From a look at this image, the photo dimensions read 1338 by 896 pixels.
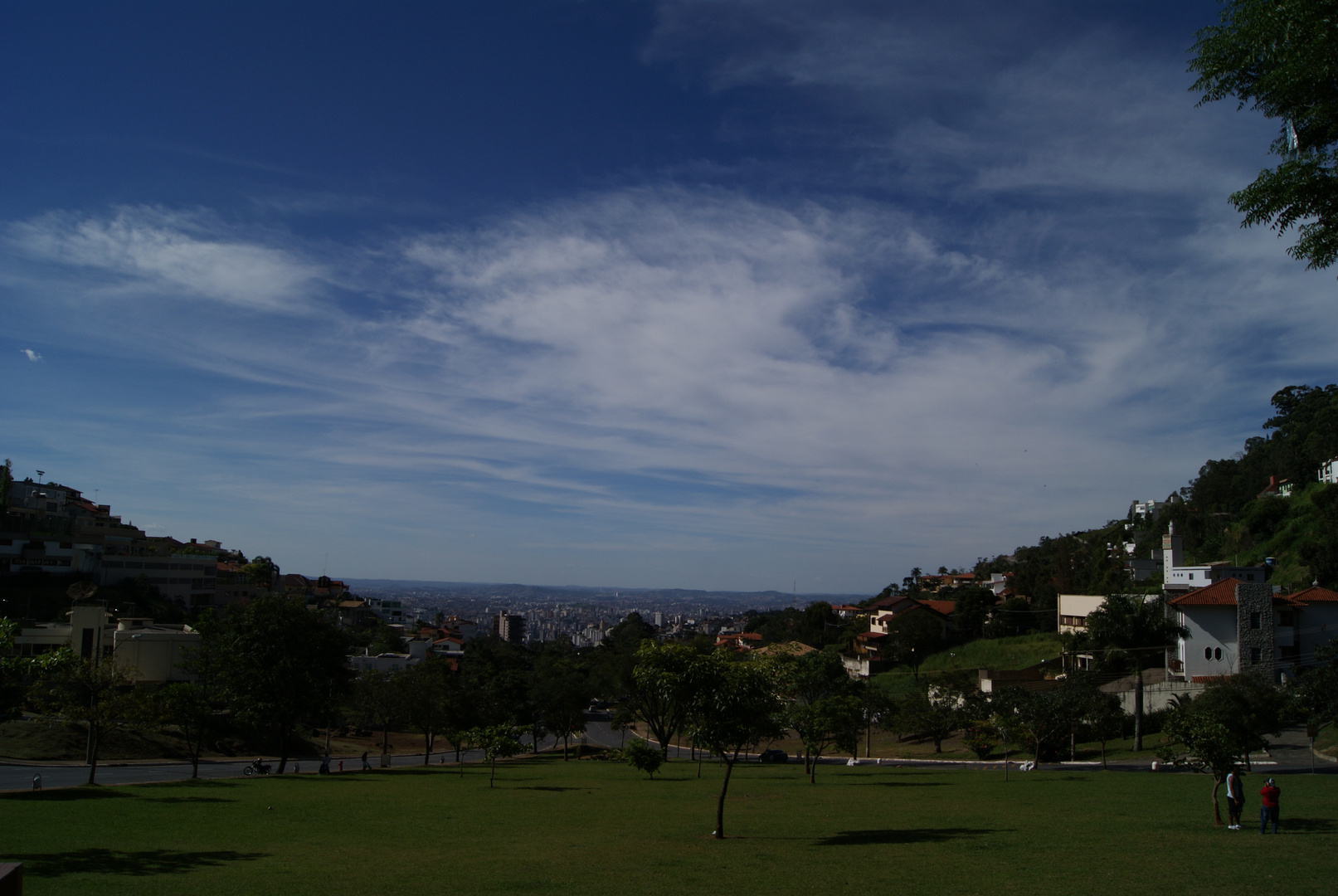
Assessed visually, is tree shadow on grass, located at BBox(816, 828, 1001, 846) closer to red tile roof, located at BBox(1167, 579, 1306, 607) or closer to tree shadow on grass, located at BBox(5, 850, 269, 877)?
tree shadow on grass, located at BBox(5, 850, 269, 877)

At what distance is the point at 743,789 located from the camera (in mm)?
32688

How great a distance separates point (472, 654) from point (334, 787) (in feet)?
329

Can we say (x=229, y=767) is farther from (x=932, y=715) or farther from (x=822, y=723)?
(x=932, y=715)

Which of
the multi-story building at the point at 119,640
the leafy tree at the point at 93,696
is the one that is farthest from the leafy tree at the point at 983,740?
the multi-story building at the point at 119,640

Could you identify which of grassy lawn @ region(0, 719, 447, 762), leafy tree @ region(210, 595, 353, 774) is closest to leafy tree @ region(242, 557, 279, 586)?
grassy lawn @ region(0, 719, 447, 762)

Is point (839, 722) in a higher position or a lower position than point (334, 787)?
higher

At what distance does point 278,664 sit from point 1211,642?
6549 cm

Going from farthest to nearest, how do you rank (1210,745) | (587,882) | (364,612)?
(364,612) → (1210,745) → (587,882)

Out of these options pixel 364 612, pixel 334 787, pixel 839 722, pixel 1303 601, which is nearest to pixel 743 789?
pixel 839 722

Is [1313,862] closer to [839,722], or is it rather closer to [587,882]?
[587,882]

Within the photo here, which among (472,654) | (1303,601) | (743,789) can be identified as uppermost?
(1303,601)

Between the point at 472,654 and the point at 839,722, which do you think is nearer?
the point at 839,722

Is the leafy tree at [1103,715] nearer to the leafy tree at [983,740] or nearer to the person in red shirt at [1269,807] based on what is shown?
the leafy tree at [983,740]

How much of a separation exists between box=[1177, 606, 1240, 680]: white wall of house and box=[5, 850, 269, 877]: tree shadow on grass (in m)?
65.1
